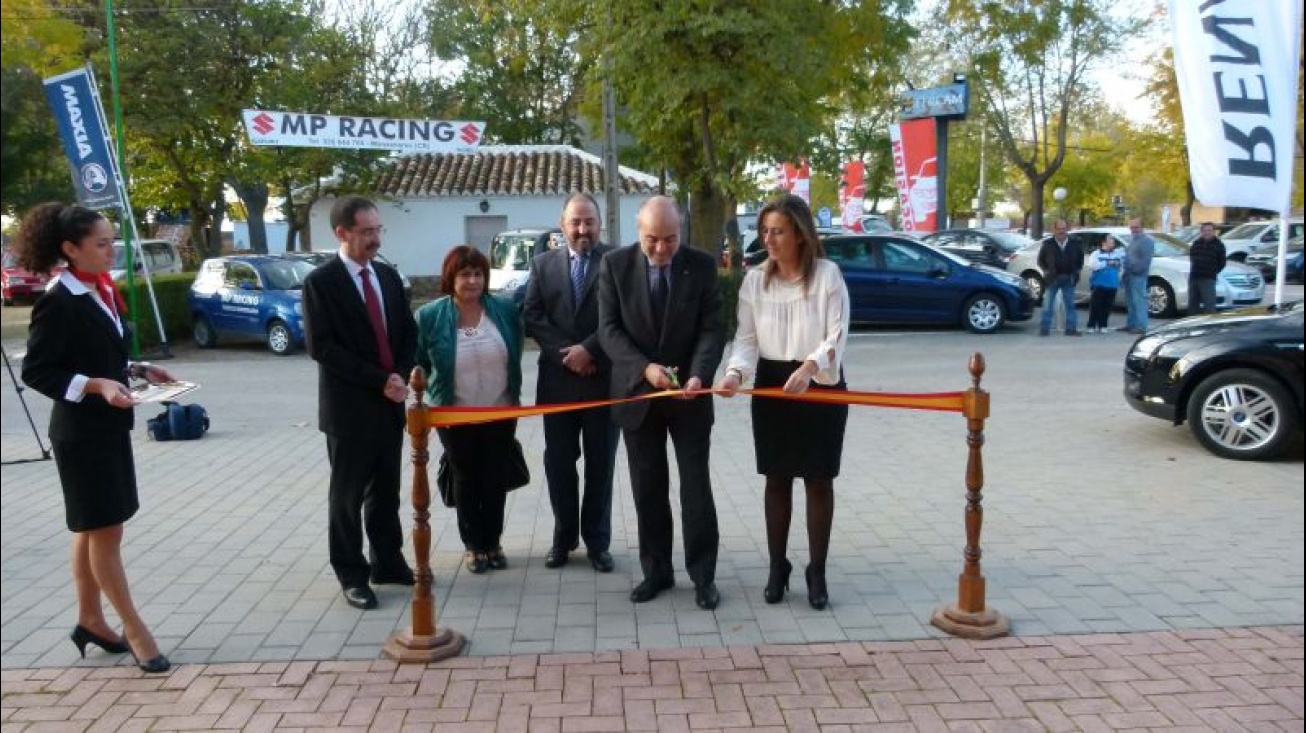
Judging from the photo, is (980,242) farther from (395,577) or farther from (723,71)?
(395,577)

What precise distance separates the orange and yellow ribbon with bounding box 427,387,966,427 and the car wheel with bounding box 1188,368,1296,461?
3942mm

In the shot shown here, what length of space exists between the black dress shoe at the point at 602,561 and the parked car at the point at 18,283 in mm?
2818

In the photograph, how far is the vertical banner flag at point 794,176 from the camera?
55.8 ft

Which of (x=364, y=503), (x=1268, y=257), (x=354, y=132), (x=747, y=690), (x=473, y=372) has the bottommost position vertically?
(x=747, y=690)

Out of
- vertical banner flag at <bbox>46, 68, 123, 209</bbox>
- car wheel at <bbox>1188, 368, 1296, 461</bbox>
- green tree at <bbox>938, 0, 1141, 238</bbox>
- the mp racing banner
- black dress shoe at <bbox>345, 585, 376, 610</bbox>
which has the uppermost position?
green tree at <bbox>938, 0, 1141, 238</bbox>

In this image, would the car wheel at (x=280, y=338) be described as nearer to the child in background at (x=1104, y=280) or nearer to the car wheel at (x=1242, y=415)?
the child in background at (x=1104, y=280)

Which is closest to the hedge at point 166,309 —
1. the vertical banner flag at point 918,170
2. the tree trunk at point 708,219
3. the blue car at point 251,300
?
the blue car at point 251,300

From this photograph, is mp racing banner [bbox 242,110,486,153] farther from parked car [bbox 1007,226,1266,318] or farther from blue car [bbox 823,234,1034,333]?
parked car [bbox 1007,226,1266,318]

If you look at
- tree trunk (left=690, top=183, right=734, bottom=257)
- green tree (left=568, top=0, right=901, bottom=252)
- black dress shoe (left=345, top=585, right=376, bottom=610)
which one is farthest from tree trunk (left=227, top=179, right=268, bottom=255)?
black dress shoe (left=345, top=585, right=376, bottom=610)

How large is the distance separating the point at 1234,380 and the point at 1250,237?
24.9m

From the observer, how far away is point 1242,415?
24.5ft

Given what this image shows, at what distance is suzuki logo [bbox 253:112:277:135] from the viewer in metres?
16.7

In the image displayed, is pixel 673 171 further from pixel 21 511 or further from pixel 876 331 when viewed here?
pixel 21 511

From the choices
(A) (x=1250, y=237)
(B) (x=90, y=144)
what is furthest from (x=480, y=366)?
(A) (x=1250, y=237)
